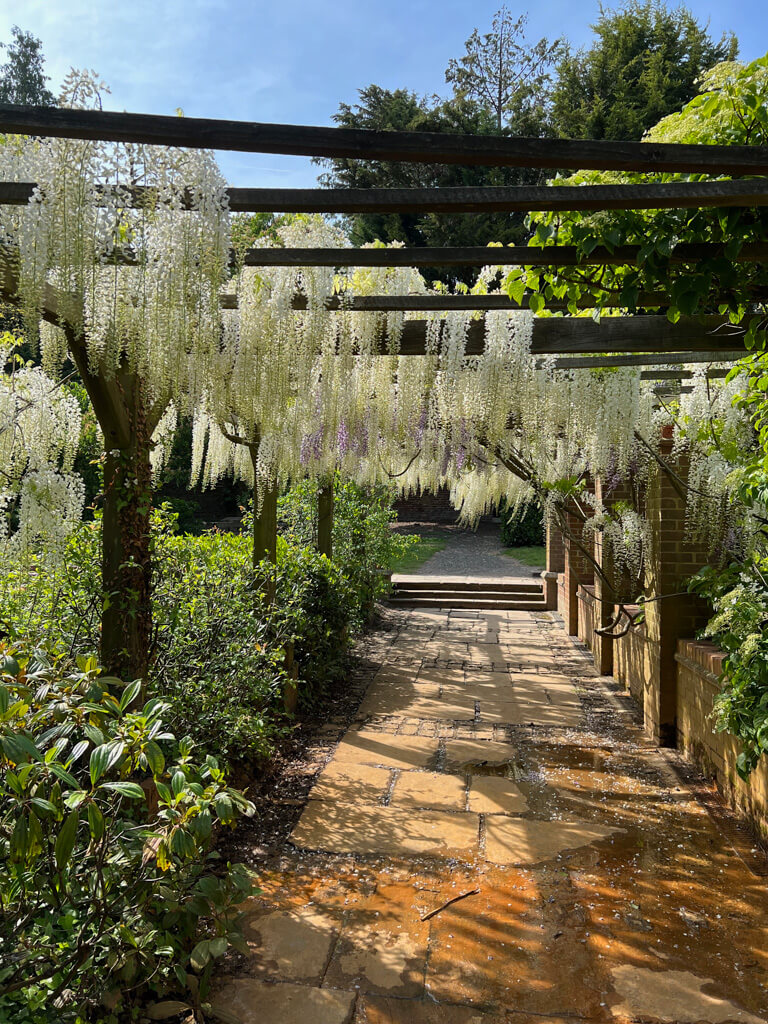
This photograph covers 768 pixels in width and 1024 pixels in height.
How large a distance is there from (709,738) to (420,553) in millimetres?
11543

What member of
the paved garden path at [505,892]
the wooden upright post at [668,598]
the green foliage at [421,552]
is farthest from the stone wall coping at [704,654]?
the green foliage at [421,552]

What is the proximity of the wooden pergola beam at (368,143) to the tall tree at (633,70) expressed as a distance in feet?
49.6

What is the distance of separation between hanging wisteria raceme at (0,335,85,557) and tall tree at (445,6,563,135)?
17.7 meters

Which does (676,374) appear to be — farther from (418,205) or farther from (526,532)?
(526,532)

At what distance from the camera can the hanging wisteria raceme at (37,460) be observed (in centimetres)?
260

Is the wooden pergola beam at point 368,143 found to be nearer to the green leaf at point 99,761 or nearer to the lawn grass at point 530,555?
the green leaf at point 99,761

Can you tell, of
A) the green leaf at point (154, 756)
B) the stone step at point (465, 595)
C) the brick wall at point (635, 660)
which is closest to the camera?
the green leaf at point (154, 756)

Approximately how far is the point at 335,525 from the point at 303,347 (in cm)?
460

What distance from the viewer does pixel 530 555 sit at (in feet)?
50.3

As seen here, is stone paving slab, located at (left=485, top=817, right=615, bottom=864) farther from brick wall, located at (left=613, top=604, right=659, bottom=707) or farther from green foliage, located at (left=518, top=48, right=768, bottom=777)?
brick wall, located at (left=613, top=604, right=659, bottom=707)

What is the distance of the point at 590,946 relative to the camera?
7.38 ft

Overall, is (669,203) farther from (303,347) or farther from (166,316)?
(303,347)

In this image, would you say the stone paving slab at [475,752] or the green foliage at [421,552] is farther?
the green foliage at [421,552]

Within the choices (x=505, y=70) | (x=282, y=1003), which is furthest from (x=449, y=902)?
(x=505, y=70)
